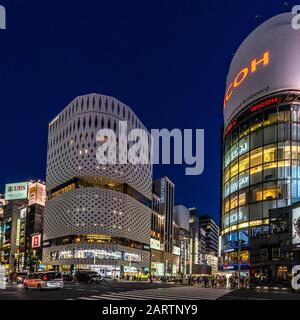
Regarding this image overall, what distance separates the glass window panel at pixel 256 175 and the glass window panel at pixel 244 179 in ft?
4.13

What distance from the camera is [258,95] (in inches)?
3807

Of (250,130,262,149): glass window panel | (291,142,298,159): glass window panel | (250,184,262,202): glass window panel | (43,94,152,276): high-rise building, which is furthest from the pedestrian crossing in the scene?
(43,94,152,276): high-rise building

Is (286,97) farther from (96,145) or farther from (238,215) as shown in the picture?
(96,145)

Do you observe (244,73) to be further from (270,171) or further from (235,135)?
(270,171)

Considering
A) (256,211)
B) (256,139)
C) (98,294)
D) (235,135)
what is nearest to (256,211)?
(256,211)

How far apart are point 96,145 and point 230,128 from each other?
5867 cm

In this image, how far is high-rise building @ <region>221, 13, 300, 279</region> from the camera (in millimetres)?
86500

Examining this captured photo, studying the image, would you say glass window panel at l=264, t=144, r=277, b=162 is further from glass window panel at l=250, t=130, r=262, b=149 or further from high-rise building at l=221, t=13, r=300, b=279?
glass window panel at l=250, t=130, r=262, b=149

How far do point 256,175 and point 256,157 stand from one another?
3839 mm

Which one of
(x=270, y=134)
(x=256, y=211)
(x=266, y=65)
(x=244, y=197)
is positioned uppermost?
(x=266, y=65)

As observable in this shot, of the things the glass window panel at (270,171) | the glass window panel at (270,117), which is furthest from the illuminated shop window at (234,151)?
the glass window panel at (270,171)

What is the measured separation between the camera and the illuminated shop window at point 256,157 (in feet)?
299

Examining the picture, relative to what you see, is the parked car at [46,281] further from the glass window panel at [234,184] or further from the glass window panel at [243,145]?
the glass window panel at [243,145]

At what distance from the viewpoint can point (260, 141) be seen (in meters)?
92.2
